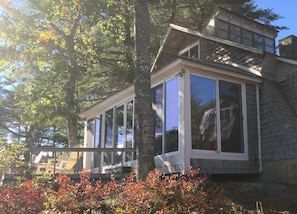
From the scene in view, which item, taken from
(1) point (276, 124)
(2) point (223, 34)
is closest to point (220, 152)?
(1) point (276, 124)

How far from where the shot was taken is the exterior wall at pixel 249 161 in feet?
27.0

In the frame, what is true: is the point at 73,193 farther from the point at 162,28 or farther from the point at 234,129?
the point at 162,28

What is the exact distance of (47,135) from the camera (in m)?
36.5

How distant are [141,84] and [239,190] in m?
3.08

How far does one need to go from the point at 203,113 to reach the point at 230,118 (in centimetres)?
91

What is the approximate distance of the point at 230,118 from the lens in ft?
29.4

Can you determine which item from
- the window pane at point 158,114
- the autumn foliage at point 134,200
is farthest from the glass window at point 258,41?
the autumn foliage at point 134,200

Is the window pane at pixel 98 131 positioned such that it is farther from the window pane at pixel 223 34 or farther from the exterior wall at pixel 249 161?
the exterior wall at pixel 249 161

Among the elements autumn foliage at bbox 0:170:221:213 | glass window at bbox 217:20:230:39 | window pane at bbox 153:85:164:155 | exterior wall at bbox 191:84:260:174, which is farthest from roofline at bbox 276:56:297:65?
autumn foliage at bbox 0:170:221:213

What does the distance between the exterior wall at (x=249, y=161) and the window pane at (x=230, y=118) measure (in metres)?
0.31

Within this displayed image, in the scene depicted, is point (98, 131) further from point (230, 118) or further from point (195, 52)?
point (230, 118)

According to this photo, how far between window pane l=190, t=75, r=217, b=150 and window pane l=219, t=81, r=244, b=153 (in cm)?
30

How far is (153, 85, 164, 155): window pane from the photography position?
29.9ft

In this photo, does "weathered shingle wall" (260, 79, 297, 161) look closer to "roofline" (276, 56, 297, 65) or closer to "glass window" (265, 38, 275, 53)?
"roofline" (276, 56, 297, 65)
